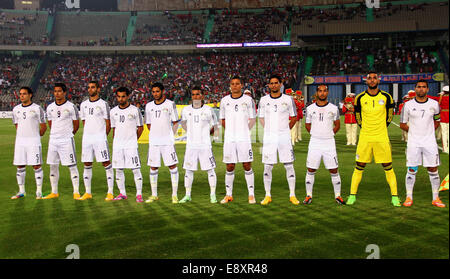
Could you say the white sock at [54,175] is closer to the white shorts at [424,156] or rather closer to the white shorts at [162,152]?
the white shorts at [162,152]

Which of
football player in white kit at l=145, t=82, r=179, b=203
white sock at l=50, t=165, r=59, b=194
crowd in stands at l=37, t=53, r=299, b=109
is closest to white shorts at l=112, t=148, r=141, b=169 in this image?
football player in white kit at l=145, t=82, r=179, b=203

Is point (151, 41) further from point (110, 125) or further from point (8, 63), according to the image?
point (110, 125)

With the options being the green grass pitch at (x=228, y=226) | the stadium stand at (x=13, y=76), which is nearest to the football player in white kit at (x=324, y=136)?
the green grass pitch at (x=228, y=226)

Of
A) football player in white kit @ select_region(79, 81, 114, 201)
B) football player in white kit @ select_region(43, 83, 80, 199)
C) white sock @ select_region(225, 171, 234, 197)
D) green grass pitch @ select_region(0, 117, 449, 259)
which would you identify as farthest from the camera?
football player in white kit @ select_region(43, 83, 80, 199)

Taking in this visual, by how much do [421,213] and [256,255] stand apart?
3251 mm

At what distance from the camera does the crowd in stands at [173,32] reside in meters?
48.9

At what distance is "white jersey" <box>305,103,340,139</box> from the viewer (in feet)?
24.7

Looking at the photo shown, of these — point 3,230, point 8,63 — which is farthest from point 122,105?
point 8,63

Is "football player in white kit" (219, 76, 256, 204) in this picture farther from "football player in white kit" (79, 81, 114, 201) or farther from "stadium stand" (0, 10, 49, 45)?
"stadium stand" (0, 10, 49, 45)

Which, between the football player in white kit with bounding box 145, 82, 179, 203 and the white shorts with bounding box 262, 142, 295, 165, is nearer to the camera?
the white shorts with bounding box 262, 142, 295, 165

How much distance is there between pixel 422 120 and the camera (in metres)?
7.15

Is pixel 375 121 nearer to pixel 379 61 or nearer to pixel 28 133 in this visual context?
pixel 28 133

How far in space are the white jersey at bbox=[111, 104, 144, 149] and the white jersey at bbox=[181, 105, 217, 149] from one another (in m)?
1.03

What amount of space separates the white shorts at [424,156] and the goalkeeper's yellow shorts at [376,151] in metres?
0.34
